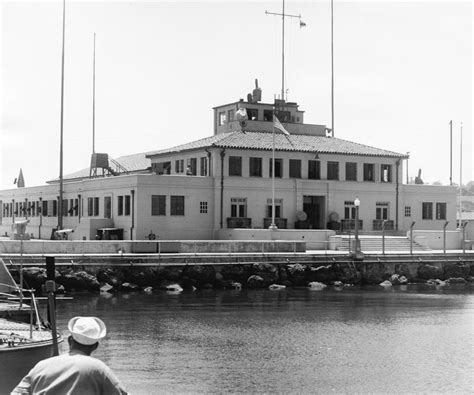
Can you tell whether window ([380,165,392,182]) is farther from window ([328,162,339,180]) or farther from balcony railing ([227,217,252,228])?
balcony railing ([227,217,252,228])

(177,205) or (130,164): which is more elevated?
(130,164)

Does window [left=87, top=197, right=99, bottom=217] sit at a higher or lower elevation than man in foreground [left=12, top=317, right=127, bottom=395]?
higher

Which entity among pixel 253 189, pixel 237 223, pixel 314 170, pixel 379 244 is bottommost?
pixel 379 244

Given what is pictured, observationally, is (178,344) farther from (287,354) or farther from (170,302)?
(170,302)

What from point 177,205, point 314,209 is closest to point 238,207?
point 177,205

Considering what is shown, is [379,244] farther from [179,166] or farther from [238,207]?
[179,166]

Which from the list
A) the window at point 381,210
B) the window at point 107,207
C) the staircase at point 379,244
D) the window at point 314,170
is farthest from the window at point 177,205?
the window at point 381,210

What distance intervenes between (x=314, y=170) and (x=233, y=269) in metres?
18.2

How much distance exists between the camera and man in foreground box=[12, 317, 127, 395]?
8.15 meters

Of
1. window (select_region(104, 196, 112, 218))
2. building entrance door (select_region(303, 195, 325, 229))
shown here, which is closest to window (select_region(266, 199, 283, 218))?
building entrance door (select_region(303, 195, 325, 229))

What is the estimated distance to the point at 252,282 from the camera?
53188 mm

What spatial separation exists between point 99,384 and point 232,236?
53.9m

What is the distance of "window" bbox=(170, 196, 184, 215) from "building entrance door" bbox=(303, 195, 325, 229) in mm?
10436

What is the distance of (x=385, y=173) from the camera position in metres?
72.0
